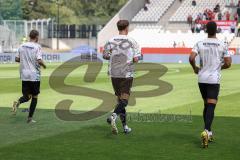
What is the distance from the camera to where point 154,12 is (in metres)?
72.4

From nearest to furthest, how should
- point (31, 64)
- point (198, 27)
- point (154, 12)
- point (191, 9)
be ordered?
point (31, 64), point (198, 27), point (191, 9), point (154, 12)

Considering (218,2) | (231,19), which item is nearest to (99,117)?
(231,19)

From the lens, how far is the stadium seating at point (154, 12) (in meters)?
71.5

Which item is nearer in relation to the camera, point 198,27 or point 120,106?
point 120,106

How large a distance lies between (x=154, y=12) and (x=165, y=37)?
819 centimetres

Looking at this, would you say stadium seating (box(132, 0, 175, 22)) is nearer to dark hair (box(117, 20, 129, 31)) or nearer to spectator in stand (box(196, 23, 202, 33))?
spectator in stand (box(196, 23, 202, 33))

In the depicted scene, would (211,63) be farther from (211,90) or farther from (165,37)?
(165,37)

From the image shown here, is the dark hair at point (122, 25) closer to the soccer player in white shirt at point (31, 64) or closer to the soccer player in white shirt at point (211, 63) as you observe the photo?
the soccer player in white shirt at point (211, 63)

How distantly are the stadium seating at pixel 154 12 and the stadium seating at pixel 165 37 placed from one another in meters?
3.40

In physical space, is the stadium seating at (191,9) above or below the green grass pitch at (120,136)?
below

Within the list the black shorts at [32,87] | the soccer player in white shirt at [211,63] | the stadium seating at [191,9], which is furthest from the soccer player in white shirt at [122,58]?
the stadium seating at [191,9]

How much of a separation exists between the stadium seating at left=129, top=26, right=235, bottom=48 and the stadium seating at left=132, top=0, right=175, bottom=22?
3.40m

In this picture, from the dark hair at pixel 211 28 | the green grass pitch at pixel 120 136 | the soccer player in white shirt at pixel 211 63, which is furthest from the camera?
the soccer player in white shirt at pixel 211 63

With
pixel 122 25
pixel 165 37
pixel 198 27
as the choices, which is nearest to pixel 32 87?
pixel 122 25
